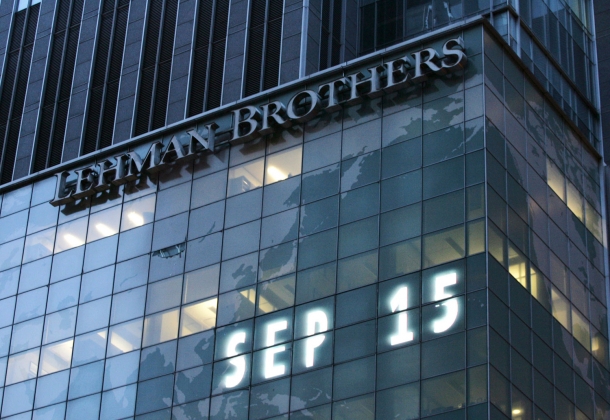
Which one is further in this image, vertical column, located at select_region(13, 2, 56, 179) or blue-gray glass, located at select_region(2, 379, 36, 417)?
vertical column, located at select_region(13, 2, 56, 179)

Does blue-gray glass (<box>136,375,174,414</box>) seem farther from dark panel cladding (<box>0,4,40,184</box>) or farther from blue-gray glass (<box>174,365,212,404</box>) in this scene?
dark panel cladding (<box>0,4,40,184</box>)

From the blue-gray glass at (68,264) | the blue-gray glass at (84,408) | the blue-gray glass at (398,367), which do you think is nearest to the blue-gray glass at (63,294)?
the blue-gray glass at (68,264)

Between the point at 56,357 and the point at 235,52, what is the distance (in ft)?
58.0

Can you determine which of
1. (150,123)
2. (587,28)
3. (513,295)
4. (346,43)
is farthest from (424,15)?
(513,295)

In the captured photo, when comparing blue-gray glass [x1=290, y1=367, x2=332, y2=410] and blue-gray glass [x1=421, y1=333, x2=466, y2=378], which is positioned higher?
blue-gray glass [x1=421, y1=333, x2=466, y2=378]

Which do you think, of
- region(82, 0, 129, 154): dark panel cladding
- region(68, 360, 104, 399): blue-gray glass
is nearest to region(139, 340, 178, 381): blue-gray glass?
region(68, 360, 104, 399): blue-gray glass

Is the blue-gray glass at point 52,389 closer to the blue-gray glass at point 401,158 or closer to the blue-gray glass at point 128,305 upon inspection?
the blue-gray glass at point 128,305

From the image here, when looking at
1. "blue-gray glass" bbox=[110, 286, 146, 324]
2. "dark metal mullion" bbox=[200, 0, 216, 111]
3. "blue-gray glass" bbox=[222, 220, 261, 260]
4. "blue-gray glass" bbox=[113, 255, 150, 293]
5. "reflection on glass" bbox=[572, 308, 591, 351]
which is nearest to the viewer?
"reflection on glass" bbox=[572, 308, 591, 351]

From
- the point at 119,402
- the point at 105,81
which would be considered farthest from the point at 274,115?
the point at 119,402

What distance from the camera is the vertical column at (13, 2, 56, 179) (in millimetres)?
72500

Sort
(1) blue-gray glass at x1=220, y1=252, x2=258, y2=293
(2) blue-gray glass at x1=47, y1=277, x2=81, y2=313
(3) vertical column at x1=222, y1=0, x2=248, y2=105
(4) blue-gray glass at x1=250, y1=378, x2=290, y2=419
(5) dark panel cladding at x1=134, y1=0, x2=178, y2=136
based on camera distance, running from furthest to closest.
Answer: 1. (5) dark panel cladding at x1=134, y1=0, x2=178, y2=136
2. (3) vertical column at x1=222, y1=0, x2=248, y2=105
3. (2) blue-gray glass at x1=47, y1=277, x2=81, y2=313
4. (1) blue-gray glass at x1=220, y1=252, x2=258, y2=293
5. (4) blue-gray glass at x1=250, y1=378, x2=290, y2=419

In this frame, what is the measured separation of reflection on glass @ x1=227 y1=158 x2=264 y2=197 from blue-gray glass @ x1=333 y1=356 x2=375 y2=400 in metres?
11.1

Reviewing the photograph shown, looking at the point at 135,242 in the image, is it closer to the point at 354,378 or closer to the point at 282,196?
the point at 282,196

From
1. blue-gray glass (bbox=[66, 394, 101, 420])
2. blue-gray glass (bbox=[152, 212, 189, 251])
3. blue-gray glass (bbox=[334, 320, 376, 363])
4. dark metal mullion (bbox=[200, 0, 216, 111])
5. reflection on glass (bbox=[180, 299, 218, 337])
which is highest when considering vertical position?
dark metal mullion (bbox=[200, 0, 216, 111])
